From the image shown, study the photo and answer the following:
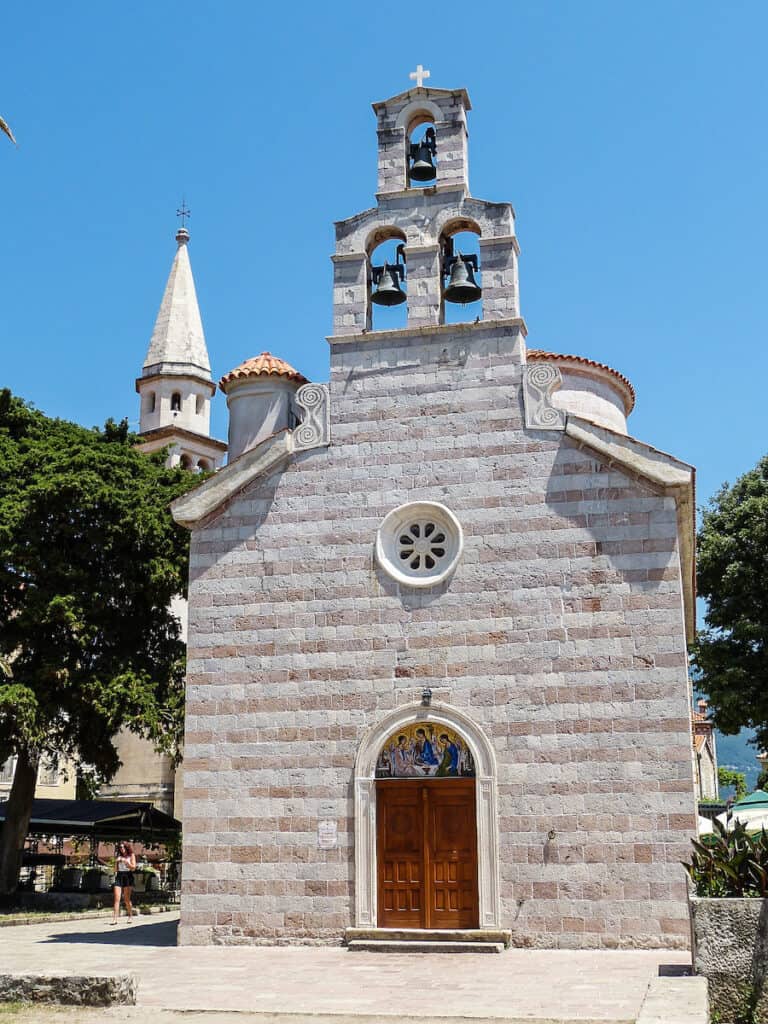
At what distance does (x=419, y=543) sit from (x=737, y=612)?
1627 cm

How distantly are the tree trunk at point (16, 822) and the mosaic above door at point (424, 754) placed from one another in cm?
1202

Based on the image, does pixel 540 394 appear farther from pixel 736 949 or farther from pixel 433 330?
pixel 736 949

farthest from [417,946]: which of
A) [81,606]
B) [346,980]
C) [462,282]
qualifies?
[81,606]

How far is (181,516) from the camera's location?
18234 millimetres

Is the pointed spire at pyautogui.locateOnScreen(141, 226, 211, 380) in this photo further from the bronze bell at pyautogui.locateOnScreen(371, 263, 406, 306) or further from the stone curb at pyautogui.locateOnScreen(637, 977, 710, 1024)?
the stone curb at pyautogui.locateOnScreen(637, 977, 710, 1024)

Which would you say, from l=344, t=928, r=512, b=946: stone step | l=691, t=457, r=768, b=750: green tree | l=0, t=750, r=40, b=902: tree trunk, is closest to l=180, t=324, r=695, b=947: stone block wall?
l=344, t=928, r=512, b=946: stone step

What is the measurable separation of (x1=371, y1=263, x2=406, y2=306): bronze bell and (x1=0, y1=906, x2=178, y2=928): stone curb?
1362 centimetres

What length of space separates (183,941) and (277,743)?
315 cm

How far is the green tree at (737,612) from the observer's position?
29656 mm

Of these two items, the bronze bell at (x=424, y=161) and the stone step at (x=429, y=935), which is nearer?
the stone step at (x=429, y=935)

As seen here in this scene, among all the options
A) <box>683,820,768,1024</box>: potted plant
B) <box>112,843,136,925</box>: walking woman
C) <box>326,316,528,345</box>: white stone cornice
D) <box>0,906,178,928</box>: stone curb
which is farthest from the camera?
<box>0,906,178,928</box>: stone curb

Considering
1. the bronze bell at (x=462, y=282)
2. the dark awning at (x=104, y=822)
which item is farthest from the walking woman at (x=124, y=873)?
the bronze bell at (x=462, y=282)

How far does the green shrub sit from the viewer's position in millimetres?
10102

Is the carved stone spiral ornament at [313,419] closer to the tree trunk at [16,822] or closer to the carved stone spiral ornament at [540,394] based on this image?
the carved stone spiral ornament at [540,394]
